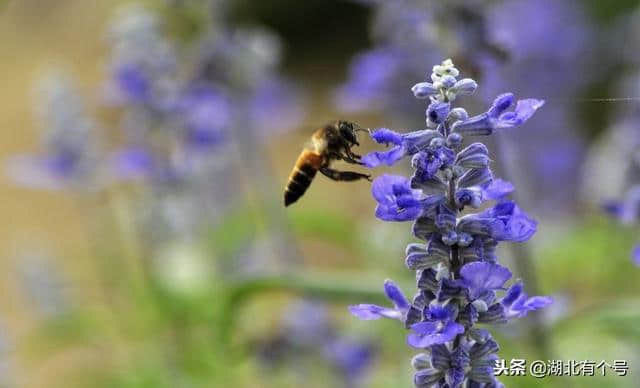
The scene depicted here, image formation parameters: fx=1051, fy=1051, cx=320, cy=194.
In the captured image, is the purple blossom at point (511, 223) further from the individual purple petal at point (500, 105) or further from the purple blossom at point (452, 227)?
the individual purple petal at point (500, 105)

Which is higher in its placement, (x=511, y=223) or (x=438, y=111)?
(x=438, y=111)

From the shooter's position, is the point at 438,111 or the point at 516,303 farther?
the point at 516,303

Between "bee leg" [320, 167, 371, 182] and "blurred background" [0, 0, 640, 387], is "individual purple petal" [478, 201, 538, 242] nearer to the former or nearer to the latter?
"bee leg" [320, 167, 371, 182]

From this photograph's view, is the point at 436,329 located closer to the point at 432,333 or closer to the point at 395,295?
the point at 432,333

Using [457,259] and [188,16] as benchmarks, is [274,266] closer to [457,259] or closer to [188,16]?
[188,16]

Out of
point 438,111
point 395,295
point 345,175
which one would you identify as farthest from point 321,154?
point 438,111

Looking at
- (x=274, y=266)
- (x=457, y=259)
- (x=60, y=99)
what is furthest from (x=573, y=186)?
(x=457, y=259)

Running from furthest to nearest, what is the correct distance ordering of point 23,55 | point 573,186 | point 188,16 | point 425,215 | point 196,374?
1. point 23,55
2. point 573,186
3. point 196,374
4. point 188,16
5. point 425,215

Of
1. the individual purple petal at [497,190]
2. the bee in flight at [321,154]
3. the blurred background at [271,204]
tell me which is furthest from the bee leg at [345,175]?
the individual purple petal at [497,190]
